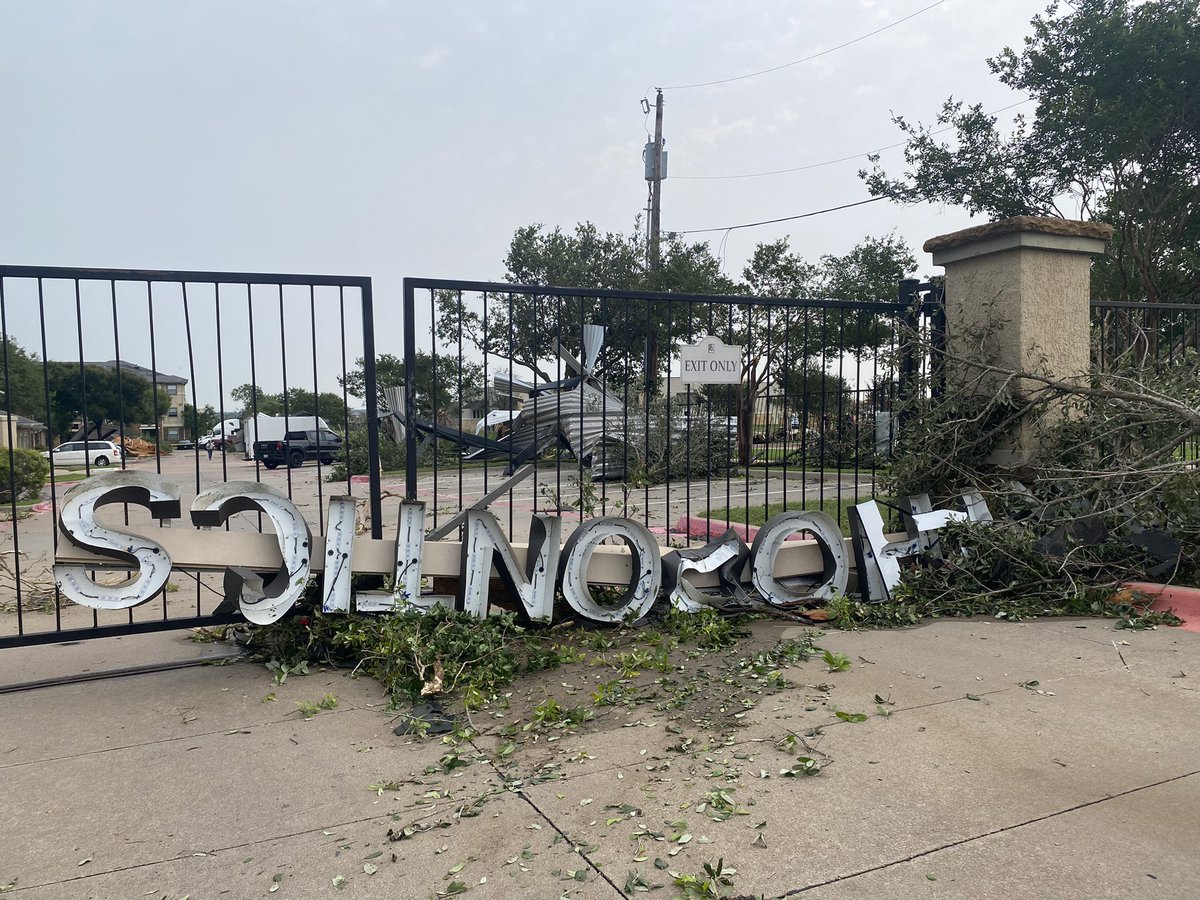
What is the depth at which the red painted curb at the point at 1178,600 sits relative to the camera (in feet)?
15.5

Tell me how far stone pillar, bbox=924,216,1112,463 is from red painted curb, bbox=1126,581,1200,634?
3.67 feet

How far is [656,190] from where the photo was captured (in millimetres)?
26625

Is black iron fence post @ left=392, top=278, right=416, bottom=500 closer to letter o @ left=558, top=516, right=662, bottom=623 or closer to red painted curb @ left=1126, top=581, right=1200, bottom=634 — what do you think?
letter o @ left=558, top=516, right=662, bottom=623

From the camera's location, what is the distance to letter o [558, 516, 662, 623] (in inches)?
185

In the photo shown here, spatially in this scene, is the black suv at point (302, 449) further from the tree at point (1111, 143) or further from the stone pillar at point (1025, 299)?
the stone pillar at point (1025, 299)

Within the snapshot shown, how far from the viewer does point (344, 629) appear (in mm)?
4402

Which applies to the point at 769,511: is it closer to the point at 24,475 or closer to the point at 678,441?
the point at 678,441

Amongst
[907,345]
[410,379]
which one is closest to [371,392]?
[410,379]

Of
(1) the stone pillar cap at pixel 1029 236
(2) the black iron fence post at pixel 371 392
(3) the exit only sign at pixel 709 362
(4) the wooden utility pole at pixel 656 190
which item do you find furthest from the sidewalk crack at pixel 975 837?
(4) the wooden utility pole at pixel 656 190

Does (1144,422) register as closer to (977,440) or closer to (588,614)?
(977,440)

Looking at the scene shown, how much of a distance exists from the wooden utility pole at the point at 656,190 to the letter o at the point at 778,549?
21.5 metres

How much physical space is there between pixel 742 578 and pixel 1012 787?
253 cm

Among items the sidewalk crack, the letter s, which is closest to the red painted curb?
the sidewalk crack

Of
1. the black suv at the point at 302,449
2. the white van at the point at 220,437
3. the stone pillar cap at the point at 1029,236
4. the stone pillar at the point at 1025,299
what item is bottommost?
the black suv at the point at 302,449
